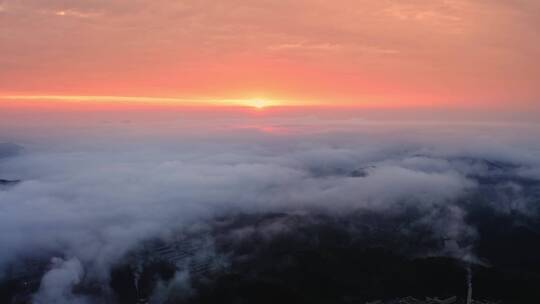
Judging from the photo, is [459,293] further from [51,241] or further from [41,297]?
[51,241]

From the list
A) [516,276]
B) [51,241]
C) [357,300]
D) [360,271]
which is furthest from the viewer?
[51,241]

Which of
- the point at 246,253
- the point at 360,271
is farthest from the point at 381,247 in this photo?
the point at 246,253

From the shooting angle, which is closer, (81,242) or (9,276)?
(9,276)

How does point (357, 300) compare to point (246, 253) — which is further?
point (246, 253)

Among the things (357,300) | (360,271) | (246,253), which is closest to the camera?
(357,300)

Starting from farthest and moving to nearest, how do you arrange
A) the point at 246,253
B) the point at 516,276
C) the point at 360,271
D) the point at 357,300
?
the point at 246,253
the point at 360,271
the point at 516,276
the point at 357,300

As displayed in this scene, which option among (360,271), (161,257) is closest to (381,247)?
(360,271)

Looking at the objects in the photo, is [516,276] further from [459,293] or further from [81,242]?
[81,242]

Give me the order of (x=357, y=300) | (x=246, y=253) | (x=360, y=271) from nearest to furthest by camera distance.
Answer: (x=357, y=300), (x=360, y=271), (x=246, y=253)
